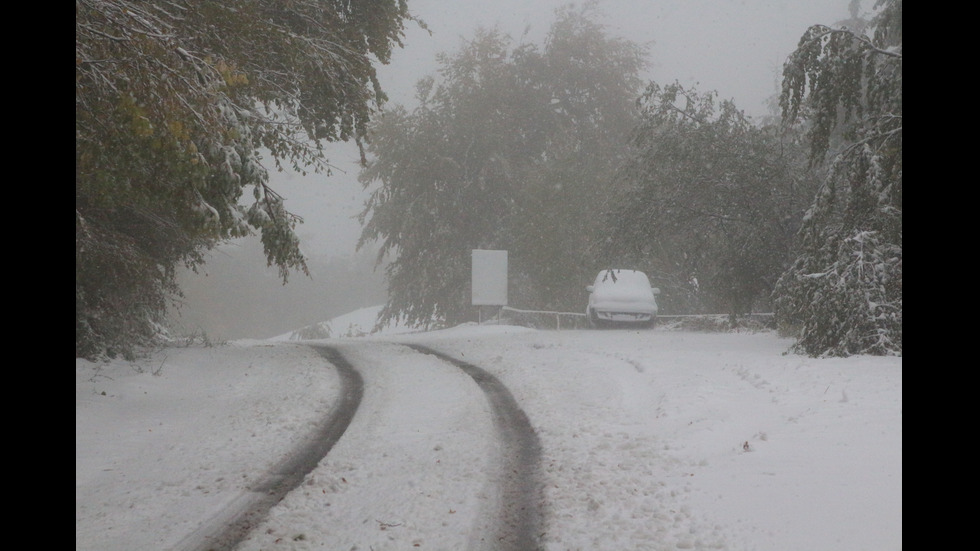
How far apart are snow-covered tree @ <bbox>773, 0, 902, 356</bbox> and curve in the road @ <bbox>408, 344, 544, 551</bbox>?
615cm

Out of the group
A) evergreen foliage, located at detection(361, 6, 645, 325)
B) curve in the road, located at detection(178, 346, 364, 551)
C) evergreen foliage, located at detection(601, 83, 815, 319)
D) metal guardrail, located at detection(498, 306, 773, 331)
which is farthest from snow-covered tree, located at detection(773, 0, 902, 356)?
evergreen foliage, located at detection(361, 6, 645, 325)

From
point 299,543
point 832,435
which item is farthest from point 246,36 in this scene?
point 832,435

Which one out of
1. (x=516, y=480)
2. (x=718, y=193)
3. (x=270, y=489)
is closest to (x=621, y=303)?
(x=718, y=193)

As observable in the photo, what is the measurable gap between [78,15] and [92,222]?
18.4 feet

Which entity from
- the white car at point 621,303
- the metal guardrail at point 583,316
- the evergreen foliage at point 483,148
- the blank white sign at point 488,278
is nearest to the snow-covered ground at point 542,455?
the white car at point 621,303

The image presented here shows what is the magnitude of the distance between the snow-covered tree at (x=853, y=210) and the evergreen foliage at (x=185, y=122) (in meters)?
8.03

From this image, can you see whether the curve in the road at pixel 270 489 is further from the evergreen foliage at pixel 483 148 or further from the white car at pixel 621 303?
the evergreen foliage at pixel 483 148

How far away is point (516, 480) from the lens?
6.19 metres

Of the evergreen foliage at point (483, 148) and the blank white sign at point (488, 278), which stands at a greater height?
the evergreen foliage at point (483, 148)

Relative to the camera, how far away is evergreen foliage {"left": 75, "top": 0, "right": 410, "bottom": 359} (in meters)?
6.24

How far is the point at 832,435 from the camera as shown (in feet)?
22.1

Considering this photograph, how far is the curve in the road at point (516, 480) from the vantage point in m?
4.96
